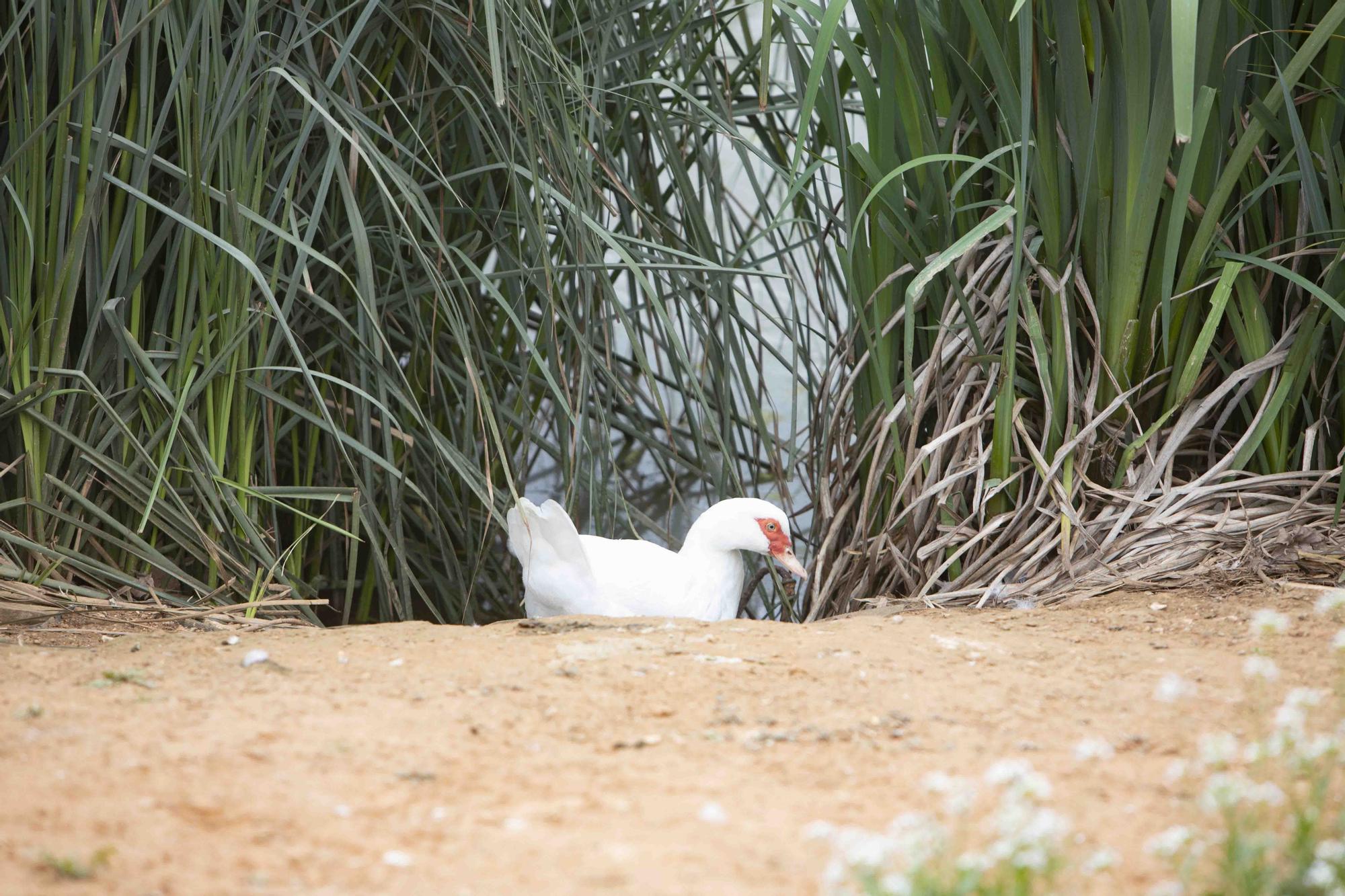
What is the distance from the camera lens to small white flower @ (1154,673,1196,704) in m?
1.04

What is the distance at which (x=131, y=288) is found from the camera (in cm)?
194

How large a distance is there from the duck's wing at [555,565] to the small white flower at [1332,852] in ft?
4.80

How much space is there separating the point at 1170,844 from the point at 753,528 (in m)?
1.57

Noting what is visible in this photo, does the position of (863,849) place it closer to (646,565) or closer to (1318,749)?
(1318,749)

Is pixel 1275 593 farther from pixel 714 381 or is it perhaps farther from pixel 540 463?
pixel 540 463

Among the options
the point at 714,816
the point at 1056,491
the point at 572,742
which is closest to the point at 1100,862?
the point at 714,816

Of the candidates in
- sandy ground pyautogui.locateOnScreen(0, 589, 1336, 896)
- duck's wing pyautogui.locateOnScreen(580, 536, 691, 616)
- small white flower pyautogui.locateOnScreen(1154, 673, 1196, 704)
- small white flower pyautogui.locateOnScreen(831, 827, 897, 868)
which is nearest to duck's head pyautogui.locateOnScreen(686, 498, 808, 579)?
duck's wing pyautogui.locateOnScreen(580, 536, 691, 616)

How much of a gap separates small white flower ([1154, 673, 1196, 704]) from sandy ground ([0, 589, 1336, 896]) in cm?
1

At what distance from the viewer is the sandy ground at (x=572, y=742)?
0.95m

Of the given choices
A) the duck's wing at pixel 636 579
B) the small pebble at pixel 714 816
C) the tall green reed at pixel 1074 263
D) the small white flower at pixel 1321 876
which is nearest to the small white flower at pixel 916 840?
the small pebble at pixel 714 816

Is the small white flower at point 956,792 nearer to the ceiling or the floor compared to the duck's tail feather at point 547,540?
nearer to the ceiling

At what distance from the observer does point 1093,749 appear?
0.99 metres

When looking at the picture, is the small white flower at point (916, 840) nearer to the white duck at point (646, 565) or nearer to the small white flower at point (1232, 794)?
the small white flower at point (1232, 794)

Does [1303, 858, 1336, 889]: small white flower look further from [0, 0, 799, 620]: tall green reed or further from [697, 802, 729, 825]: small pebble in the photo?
[0, 0, 799, 620]: tall green reed
